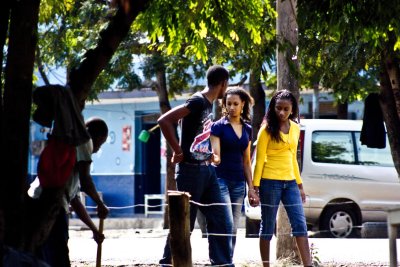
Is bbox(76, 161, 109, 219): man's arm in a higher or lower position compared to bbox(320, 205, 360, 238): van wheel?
higher

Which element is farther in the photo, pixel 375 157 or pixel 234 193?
pixel 375 157

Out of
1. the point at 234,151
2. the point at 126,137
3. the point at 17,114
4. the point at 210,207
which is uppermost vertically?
the point at 126,137

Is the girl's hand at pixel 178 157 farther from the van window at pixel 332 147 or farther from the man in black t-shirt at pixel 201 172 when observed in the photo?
the van window at pixel 332 147

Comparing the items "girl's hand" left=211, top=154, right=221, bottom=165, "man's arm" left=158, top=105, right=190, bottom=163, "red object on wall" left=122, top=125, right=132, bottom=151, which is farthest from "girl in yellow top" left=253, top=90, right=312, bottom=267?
"red object on wall" left=122, top=125, right=132, bottom=151

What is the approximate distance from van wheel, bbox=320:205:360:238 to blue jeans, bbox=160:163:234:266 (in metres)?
9.17

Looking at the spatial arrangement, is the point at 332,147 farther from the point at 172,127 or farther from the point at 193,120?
the point at 172,127

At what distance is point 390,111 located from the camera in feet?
44.8

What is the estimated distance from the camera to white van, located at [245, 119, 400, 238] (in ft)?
61.8

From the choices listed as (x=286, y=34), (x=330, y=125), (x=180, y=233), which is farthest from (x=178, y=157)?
(x=330, y=125)

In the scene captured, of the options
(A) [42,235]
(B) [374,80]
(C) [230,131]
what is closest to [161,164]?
(B) [374,80]

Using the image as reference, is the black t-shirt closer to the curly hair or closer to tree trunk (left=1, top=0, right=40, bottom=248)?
the curly hair

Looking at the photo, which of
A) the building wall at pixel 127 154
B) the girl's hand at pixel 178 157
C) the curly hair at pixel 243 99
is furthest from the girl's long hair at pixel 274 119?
the building wall at pixel 127 154

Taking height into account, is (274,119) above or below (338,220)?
above

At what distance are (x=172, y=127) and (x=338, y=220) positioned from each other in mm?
9939
